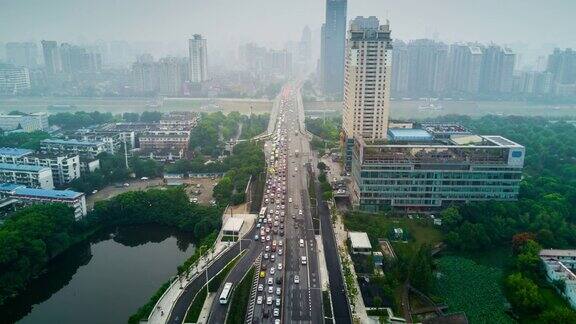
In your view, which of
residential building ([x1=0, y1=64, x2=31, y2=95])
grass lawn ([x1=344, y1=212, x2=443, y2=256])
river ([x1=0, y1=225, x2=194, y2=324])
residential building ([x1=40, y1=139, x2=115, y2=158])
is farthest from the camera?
residential building ([x1=0, y1=64, x2=31, y2=95])

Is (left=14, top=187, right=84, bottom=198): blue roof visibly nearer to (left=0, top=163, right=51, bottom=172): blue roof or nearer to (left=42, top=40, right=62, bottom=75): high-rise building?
(left=0, top=163, right=51, bottom=172): blue roof

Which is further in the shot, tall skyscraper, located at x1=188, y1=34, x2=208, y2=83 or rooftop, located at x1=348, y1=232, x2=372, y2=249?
tall skyscraper, located at x1=188, y1=34, x2=208, y2=83

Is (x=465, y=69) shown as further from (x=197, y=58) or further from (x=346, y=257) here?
(x=346, y=257)

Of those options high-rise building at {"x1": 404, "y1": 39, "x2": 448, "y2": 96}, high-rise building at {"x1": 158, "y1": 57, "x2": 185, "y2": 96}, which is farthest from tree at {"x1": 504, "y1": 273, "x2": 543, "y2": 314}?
high-rise building at {"x1": 158, "y1": 57, "x2": 185, "y2": 96}

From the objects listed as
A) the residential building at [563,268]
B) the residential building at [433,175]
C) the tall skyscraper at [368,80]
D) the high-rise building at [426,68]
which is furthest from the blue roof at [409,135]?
the high-rise building at [426,68]

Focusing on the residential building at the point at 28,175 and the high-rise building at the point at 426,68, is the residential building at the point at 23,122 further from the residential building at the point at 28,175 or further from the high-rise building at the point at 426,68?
the high-rise building at the point at 426,68

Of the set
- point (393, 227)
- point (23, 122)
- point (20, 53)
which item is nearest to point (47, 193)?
point (393, 227)

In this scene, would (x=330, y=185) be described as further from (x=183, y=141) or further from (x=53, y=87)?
(x=53, y=87)
